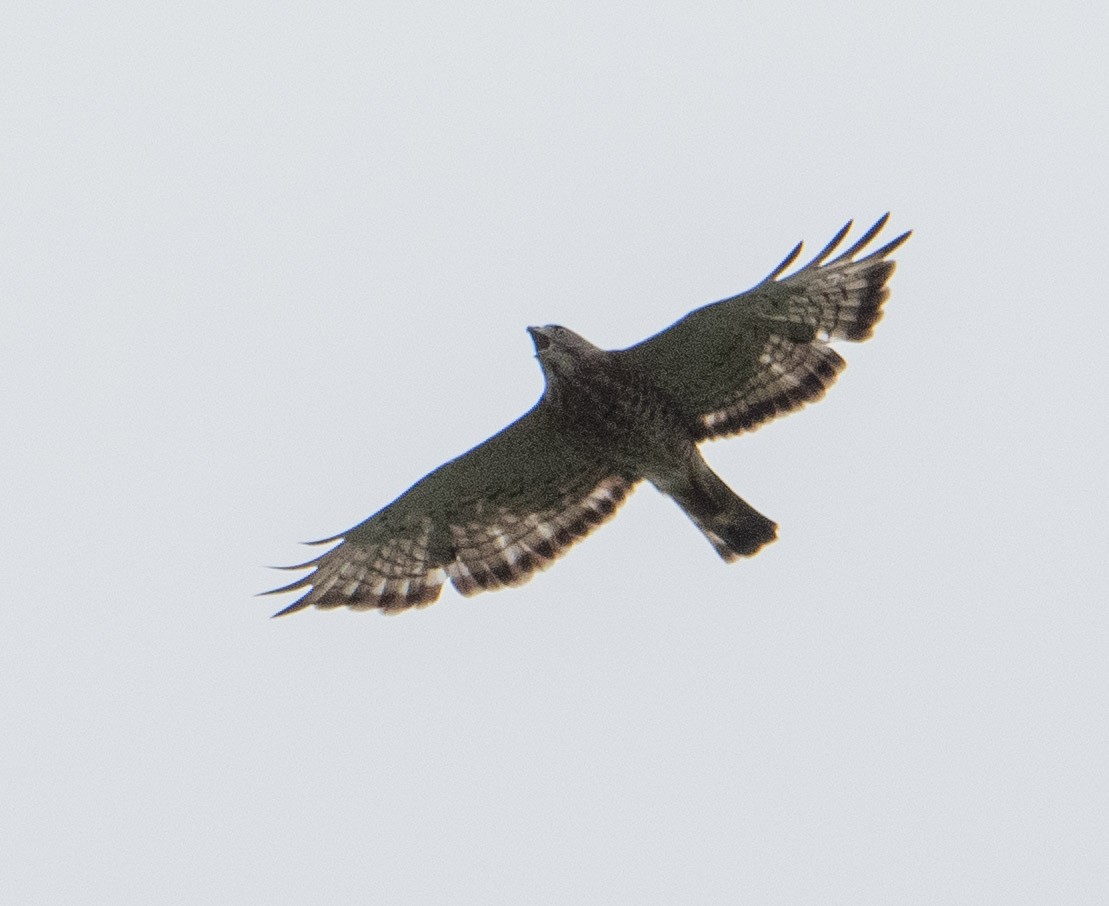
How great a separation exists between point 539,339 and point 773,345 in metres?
1.53

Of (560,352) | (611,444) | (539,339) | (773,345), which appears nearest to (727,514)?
(611,444)

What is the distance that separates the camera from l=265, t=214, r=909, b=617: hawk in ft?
39.6

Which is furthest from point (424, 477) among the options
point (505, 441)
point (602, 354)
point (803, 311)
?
point (803, 311)

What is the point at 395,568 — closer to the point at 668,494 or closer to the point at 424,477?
the point at 424,477

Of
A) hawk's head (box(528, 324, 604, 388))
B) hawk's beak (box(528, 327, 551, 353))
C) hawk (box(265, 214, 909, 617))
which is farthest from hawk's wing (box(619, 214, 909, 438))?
hawk's beak (box(528, 327, 551, 353))

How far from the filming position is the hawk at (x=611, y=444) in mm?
12078

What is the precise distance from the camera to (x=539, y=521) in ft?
41.9

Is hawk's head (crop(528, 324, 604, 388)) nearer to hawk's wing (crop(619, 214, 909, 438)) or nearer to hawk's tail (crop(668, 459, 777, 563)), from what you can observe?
hawk's wing (crop(619, 214, 909, 438))

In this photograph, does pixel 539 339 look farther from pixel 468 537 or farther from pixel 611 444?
pixel 468 537

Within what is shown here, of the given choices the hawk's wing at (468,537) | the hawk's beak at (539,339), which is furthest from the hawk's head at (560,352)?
the hawk's wing at (468,537)

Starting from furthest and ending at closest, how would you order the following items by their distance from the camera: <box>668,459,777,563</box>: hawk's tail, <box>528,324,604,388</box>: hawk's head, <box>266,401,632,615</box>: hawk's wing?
1. <box>266,401,632,615</box>: hawk's wing
2. <box>668,459,777,563</box>: hawk's tail
3. <box>528,324,604,388</box>: hawk's head

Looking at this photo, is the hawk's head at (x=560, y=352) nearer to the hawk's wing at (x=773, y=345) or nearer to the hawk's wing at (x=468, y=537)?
the hawk's wing at (x=773, y=345)

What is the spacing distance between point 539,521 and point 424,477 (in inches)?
34.9

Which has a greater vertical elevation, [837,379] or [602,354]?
[602,354]
